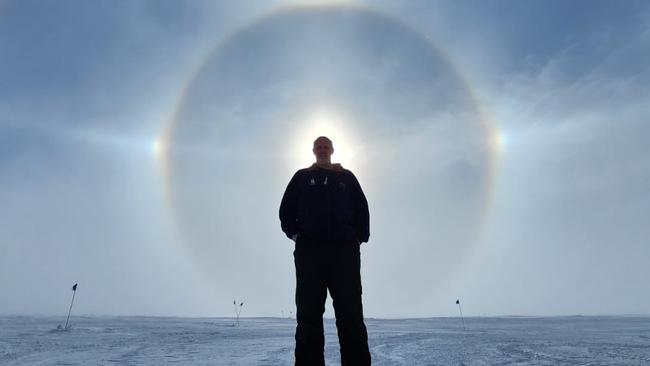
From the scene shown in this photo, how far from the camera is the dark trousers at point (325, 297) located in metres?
3.44

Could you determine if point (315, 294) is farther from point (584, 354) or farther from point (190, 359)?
point (584, 354)

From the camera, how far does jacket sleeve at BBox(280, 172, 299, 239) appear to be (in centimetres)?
392

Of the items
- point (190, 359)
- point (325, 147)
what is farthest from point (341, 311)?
point (190, 359)

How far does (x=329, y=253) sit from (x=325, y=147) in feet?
3.98

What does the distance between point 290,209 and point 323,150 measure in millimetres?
747

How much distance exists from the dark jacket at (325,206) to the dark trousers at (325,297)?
143 mm

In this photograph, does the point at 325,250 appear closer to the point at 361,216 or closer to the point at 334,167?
the point at 361,216

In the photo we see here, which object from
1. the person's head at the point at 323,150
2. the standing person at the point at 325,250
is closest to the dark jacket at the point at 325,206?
the standing person at the point at 325,250

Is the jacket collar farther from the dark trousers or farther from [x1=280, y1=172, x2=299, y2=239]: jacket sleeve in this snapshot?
the dark trousers

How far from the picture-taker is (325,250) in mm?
3672

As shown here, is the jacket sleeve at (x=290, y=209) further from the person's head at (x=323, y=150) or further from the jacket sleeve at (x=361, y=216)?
the jacket sleeve at (x=361, y=216)

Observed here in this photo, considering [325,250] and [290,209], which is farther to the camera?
[290,209]

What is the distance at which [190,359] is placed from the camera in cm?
620

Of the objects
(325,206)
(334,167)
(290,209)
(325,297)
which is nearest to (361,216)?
(325,206)
